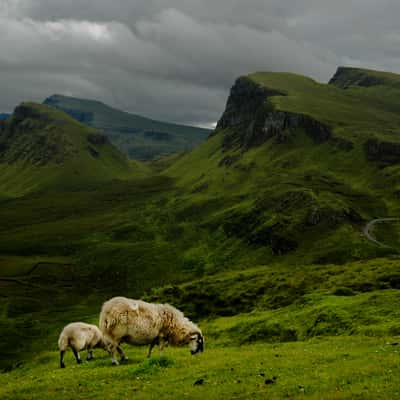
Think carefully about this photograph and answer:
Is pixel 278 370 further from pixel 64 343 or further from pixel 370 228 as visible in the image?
pixel 370 228

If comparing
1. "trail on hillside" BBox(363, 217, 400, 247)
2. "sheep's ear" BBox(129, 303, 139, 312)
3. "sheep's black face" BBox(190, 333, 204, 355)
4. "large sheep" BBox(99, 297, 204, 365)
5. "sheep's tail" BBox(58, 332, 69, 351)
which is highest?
"sheep's ear" BBox(129, 303, 139, 312)

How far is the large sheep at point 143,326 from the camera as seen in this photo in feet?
92.9

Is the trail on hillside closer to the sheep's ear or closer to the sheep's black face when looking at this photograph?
the sheep's black face

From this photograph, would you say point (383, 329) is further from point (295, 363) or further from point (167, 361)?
point (167, 361)

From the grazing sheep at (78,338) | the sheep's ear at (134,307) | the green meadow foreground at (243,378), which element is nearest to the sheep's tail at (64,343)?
the grazing sheep at (78,338)

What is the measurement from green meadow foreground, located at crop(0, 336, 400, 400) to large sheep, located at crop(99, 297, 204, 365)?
1426mm

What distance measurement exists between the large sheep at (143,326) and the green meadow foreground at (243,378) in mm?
1426

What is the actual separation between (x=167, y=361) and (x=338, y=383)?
33.8 ft

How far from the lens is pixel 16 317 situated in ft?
438

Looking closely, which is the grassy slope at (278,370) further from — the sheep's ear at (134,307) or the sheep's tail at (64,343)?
the sheep's ear at (134,307)

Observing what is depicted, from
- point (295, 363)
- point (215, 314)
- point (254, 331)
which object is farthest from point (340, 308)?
point (215, 314)

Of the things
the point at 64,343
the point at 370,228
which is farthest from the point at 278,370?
the point at 370,228

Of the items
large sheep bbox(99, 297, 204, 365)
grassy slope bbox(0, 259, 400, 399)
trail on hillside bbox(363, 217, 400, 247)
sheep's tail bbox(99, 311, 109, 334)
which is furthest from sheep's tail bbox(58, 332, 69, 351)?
trail on hillside bbox(363, 217, 400, 247)

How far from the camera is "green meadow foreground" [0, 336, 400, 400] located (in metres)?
19.6
